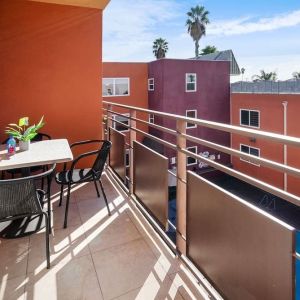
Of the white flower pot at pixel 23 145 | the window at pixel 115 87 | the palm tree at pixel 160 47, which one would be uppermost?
the palm tree at pixel 160 47

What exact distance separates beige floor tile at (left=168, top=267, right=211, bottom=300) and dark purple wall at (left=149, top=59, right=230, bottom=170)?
11.9 m

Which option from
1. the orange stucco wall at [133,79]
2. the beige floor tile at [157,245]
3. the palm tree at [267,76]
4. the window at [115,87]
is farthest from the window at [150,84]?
the palm tree at [267,76]

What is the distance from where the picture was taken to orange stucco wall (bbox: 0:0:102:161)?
152 inches

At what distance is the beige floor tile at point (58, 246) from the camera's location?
210cm

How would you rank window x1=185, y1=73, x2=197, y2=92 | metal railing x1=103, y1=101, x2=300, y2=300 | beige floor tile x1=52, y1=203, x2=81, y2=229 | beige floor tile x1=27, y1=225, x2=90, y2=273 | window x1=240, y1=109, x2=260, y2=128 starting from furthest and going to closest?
window x1=185, y1=73, x2=197, y2=92, window x1=240, y1=109, x2=260, y2=128, beige floor tile x1=52, y1=203, x2=81, y2=229, beige floor tile x1=27, y1=225, x2=90, y2=273, metal railing x1=103, y1=101, x2=300, y2=300

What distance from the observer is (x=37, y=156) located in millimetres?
2500

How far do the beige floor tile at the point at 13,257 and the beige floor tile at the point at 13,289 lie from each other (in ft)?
0.18

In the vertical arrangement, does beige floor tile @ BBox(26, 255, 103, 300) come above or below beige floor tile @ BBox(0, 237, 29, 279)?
below

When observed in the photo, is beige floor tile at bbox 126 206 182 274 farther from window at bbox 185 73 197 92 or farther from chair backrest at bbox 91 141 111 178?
window at bbox 185 73 197 92

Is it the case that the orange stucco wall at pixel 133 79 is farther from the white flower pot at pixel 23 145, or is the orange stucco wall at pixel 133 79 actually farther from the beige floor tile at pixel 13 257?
the beige floor tile at pixel 13 257

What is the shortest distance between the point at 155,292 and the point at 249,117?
42.9 ft

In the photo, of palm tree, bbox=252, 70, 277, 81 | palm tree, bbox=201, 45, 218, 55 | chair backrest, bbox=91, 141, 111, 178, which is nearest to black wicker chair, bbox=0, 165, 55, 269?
chair backrest, bbox=91, 141, 111, 178

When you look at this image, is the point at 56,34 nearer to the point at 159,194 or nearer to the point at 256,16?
the point at 159,194

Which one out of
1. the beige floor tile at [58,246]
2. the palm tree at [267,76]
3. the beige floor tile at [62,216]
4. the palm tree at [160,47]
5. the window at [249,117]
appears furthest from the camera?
the palm tree at [267,76]
